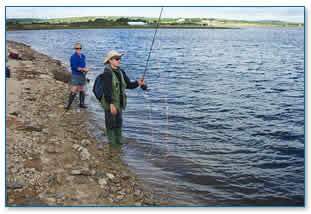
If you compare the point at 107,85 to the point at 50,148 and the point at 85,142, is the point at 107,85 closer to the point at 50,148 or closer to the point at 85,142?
the point at 50,148

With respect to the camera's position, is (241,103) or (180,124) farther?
(241,103)

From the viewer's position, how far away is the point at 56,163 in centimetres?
536

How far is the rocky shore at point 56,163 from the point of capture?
452 centimetres

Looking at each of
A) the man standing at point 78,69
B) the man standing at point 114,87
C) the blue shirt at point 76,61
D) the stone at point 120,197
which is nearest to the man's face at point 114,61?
the man standing at point 114,87

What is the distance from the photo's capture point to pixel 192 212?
4520 millimetres

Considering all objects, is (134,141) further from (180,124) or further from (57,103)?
(57,103)

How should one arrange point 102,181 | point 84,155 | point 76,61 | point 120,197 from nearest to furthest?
point 120,197
point 102,181
point 84,155
point 76,61

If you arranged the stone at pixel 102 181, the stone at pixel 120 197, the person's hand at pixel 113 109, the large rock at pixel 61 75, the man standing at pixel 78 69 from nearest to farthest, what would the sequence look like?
the stone at pixel 120 197
the stone at pixel 102 181
the person's hand at pixel 113 109
the man standing at pixel 78 69
the large rock at pixel 61 75

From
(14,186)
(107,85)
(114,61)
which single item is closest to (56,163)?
(14,186)

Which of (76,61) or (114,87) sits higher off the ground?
(76,61)

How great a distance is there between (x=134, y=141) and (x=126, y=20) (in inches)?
113

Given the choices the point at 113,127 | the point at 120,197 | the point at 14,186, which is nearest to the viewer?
the point at 14,186

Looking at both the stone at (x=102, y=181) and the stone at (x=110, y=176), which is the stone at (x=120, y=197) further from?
the stone at (x=110, y=176)

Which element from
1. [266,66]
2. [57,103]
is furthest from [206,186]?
[266,66]
